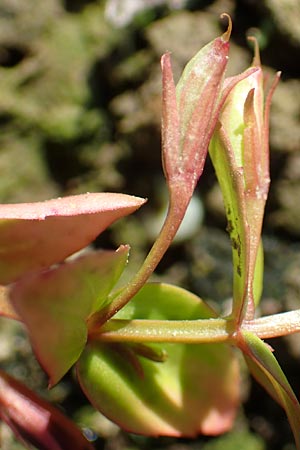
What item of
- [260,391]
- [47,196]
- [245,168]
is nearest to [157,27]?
[47,196]

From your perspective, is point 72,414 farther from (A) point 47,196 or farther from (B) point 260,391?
(A) point 47,196

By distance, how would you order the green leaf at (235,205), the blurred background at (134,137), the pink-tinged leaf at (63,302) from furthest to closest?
the blurred background at (134,137) < the green leaf at (235,205) < the pink-tinged leaf at (63,302)

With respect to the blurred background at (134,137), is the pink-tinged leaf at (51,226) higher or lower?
higher

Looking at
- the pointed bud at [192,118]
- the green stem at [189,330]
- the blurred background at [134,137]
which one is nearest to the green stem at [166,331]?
the green stem at [189,330]

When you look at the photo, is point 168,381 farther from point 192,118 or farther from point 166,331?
point 192,118

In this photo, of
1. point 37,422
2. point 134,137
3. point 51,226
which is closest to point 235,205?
point 51,226

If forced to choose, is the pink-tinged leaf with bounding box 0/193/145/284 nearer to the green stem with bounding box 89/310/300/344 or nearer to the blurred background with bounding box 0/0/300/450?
the green stem with bounding box 89/310/300/344

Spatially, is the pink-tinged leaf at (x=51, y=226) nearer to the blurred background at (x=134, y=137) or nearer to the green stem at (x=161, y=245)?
the green stem at (x=161, y=245)
